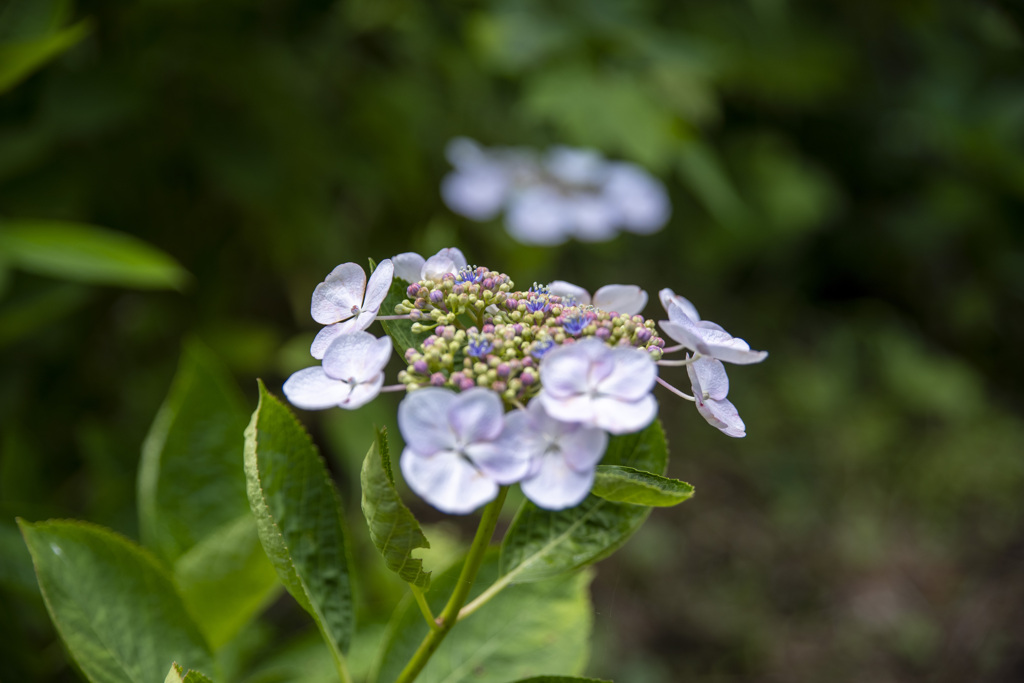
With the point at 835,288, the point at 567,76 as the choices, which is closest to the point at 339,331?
the point at 567,76

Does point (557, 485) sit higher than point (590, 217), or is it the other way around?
point (557, 485)

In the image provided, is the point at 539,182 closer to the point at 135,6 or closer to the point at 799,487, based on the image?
the point at 135,6

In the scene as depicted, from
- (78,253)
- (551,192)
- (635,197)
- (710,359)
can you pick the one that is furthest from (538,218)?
(710,359)

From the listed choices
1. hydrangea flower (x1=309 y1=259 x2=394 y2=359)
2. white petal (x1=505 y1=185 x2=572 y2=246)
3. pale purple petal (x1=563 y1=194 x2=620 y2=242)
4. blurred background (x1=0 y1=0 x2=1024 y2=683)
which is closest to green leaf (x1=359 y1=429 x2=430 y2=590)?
hydrangea flower (x1=309 y1=259 x2=394 y2=359)

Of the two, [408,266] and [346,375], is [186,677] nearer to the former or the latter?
[346,375]

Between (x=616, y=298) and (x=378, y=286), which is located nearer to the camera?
(x=378, y=286)

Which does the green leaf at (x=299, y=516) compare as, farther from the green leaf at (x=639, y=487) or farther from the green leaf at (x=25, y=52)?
the green leaf at (x=25, y=52)

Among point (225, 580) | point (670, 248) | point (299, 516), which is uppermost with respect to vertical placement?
point (299, 516)

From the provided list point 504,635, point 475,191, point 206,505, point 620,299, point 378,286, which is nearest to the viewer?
point 378,286
